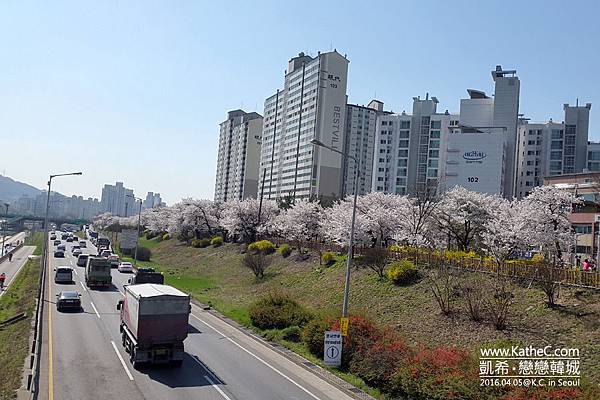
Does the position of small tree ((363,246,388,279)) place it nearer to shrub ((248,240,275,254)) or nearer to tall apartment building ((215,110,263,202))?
shrub ((248,240,275,254))

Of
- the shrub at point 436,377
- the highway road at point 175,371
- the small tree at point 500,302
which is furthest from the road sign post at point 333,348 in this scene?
the small tree at point 500,302

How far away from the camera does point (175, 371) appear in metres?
20.4

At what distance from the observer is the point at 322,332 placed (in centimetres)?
2450

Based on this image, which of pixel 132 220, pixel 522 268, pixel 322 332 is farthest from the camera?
pixel 132 220

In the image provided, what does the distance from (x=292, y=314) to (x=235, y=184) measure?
139m

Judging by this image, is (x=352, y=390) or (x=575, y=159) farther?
(x=575, y=159)

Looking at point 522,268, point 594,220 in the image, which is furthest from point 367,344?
point 594,220

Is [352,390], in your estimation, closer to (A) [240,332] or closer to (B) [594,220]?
(A) [240,332]

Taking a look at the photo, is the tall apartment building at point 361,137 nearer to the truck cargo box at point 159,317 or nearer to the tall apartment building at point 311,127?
the tall apartment building at point 311,127

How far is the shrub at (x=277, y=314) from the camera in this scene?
29.7 m

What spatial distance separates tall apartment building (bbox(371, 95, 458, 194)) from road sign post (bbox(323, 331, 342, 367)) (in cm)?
8654

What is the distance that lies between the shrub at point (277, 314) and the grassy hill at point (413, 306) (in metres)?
1.72

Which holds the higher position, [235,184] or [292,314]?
[235,184]

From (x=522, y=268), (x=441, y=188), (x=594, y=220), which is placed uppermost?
(x=441, y=188)
